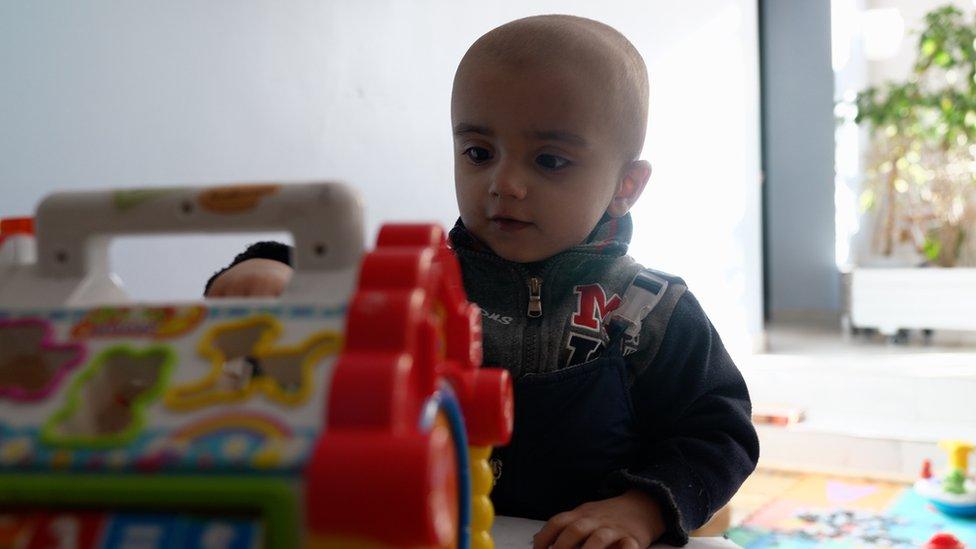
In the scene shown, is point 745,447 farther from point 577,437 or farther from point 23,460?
point 23,460

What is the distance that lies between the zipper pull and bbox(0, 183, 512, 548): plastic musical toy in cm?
30

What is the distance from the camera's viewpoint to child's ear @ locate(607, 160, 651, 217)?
0.81 m

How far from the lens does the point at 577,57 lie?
2.38ft

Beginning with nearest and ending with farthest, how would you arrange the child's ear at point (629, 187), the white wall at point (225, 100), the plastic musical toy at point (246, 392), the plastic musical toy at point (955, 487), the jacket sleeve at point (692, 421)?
1. the plastic musical toy at point (246, 392)
2. the jacket sleeve at point (692, 421)
3. the child's ear at point (629, 187)
4. the white wall at point (225, 100)
5. the plastic musical toy at point (955, 487)

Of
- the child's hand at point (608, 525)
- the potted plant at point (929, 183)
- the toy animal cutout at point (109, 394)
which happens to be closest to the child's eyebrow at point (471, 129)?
the child's hand at point (608, 525)

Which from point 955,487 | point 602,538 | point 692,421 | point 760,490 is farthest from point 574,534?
point 760,490

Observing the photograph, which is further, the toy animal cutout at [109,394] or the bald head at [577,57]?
the bald head at [577,57]

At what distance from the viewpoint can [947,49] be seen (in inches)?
150

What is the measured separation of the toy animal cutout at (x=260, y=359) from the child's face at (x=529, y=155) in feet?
1.18

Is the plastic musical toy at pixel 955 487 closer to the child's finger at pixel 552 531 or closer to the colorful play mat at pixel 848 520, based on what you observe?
the colorful play mat at pixel 848 520

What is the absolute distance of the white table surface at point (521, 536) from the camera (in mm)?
591

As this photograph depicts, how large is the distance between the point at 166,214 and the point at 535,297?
0.39 meters

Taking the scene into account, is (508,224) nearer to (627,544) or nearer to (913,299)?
(627,544)

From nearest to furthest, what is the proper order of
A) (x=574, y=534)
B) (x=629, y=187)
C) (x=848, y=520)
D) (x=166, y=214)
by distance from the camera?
(x=166, y=214) → (x=574, y=534) → (x=629, y=187) → (x=848, y=520)
